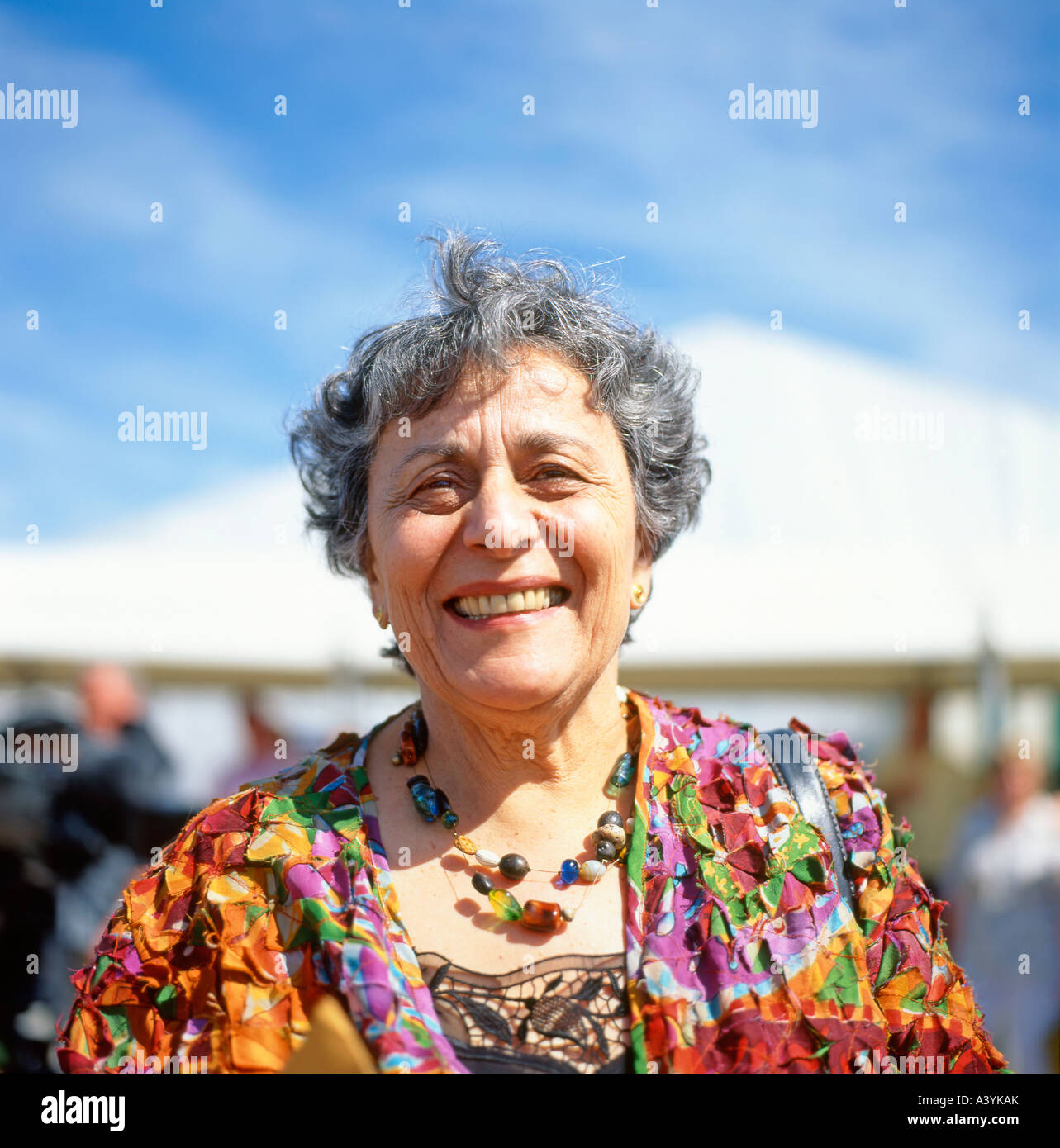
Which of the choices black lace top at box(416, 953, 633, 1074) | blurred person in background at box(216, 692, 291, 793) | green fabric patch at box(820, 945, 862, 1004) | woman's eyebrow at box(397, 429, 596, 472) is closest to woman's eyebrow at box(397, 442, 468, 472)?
woman's eyebrow at box(397, 429, 596, 472)

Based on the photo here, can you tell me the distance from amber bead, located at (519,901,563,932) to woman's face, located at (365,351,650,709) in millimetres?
373

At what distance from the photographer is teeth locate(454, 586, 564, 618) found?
1.95m

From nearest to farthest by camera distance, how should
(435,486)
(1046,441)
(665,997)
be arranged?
(665,997) < (435,486) < (1046,441)

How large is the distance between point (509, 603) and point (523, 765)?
1.19 ft

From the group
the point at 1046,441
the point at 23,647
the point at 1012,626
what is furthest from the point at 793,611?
the point at 23,647

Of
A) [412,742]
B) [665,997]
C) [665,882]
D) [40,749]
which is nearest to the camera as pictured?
[665,997]

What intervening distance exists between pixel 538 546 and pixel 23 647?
213 inches

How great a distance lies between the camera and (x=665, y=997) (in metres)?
1.73

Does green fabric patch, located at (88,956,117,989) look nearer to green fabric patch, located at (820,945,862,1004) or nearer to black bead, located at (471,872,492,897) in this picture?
black bead, located at (471,872,492,897)

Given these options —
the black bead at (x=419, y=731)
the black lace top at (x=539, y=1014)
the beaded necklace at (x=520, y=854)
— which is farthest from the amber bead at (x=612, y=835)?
the black bead at (x=419, y=731)

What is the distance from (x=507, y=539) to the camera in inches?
74.3

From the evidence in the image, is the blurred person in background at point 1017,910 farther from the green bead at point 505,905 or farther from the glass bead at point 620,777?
the green bead at point 505,905

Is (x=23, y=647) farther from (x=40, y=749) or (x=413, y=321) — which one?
(x=413, y=321)

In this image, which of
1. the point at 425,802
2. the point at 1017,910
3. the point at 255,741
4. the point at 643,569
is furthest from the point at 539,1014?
the point at 255,741
